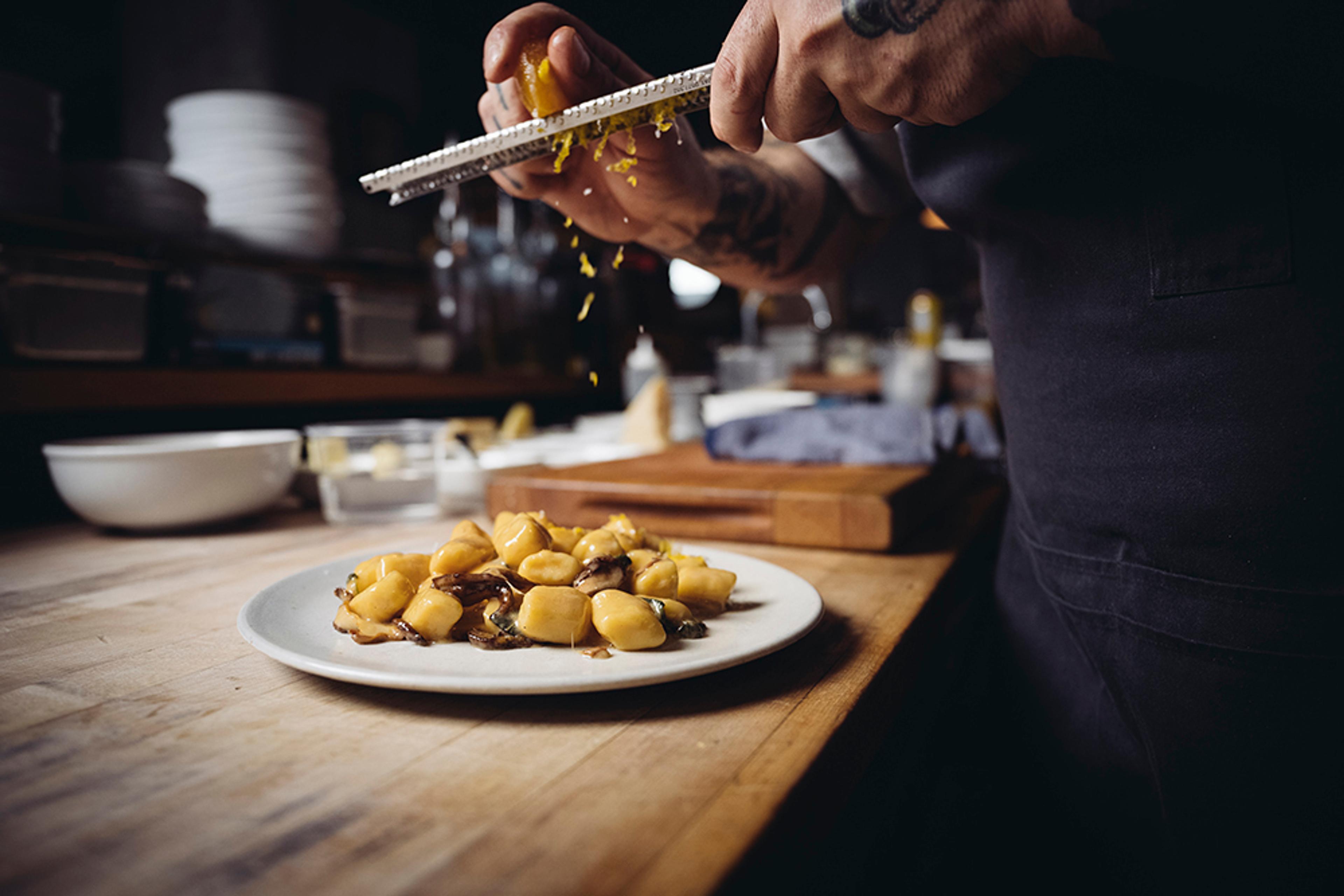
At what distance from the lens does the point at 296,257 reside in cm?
187

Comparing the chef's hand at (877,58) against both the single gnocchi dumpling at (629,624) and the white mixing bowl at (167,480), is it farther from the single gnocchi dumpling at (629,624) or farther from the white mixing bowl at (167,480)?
the white mixing bowl at (167,480)

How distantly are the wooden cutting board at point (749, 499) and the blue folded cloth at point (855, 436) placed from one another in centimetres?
3

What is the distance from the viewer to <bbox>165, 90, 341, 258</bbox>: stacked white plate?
6.00 feet

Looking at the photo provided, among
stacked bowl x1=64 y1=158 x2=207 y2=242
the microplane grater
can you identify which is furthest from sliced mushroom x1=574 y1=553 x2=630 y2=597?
stacked bowl x1=64 y1=158 x2=207 y2=242

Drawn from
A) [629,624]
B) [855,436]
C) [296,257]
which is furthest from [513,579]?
[296,257]

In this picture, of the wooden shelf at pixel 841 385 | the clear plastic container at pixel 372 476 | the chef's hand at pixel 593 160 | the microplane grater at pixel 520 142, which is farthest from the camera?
the wooden shelf at pixel 841 385

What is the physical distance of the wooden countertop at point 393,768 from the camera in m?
0.36

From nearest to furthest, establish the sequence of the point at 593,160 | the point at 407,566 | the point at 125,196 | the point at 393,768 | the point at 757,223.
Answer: the point at 393,768 → the point at 407,566 → the point at 593,160 → the point at 757,223 → the point at 125,196

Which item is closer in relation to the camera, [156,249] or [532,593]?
[532,593]

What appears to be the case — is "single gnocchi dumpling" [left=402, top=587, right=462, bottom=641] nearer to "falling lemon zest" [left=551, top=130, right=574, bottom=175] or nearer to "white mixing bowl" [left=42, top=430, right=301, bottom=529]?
"falling lemon zest" [left=551, top=130, right=574, bottom=175]

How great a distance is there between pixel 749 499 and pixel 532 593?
59 centimetres

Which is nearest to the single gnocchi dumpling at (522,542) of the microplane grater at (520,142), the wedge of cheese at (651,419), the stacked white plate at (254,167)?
the microplane grater at (520,142)

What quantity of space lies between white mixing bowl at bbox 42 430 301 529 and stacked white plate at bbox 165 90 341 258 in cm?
75

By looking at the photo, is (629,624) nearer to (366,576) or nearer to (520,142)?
(366,576)
